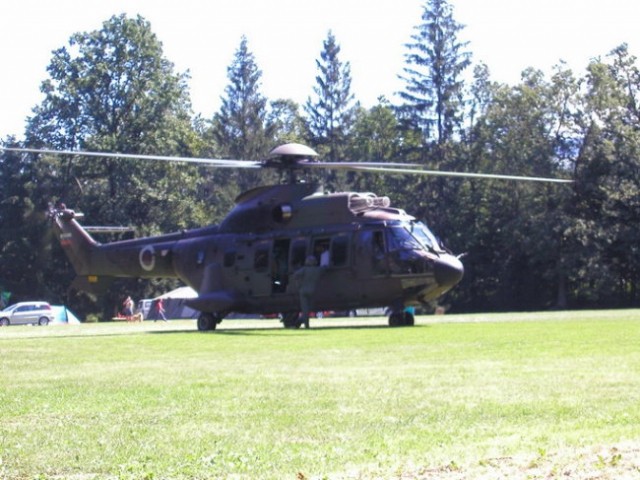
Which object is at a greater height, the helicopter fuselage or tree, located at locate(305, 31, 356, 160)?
tree, located at locate(305, 31, 356, 160)

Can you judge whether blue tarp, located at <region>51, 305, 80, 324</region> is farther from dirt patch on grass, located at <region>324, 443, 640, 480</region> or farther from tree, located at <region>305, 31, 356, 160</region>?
dirt patch on grass, located at <region>324, 443, 640, 480</region>

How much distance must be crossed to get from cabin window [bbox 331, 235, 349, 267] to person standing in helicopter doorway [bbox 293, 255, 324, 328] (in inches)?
16.6

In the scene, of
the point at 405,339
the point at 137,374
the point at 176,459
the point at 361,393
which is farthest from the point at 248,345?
the point at 176,459

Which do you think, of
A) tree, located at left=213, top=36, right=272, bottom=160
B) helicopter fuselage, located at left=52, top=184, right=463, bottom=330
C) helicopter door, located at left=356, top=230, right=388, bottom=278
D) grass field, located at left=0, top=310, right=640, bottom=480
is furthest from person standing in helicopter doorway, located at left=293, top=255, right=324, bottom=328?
tree, located at left=213, top=36, right=272, bottom=160

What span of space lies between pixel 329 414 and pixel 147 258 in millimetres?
21941

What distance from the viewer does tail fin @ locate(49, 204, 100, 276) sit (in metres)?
32.6

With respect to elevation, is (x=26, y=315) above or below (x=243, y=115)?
below

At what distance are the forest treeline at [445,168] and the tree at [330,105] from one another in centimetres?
338

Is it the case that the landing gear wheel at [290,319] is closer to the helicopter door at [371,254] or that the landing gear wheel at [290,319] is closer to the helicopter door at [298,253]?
the helicopter door at [298,253]

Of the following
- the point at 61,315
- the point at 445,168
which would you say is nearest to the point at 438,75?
the point at 445,168

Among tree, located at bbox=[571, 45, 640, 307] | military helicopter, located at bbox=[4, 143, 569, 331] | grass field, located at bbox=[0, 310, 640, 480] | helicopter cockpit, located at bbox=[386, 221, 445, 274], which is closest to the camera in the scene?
grass field, located at bbox=[0, 310, 640, 480]

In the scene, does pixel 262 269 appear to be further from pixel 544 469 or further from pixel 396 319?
pixel 544 469

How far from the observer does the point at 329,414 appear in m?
9.32

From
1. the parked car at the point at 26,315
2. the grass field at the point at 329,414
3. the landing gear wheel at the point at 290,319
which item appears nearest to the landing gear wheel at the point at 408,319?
the landing gear wheel at the point at 290,319
